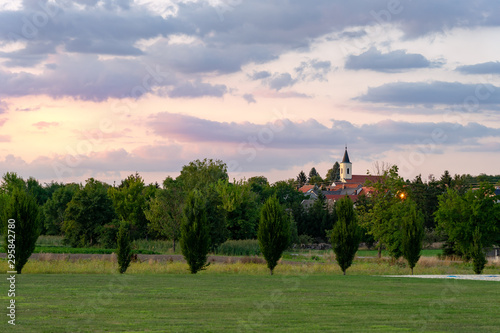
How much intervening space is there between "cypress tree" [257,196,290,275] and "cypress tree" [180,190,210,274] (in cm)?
267

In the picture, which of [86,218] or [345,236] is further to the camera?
[86,218]

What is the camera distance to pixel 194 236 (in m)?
26.6

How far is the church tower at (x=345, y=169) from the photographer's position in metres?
190

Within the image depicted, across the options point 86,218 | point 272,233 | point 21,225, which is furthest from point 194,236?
point 86,218

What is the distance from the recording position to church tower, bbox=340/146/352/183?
190250mm

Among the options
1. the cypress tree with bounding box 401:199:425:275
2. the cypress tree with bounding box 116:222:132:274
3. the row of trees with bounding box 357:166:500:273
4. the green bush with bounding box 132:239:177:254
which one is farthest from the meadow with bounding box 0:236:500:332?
the green bush with bounding box 132:239:177:254

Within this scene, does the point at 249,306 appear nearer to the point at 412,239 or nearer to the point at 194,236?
the point at 194,236

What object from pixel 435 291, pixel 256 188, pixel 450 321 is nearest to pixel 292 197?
pixel 256 188

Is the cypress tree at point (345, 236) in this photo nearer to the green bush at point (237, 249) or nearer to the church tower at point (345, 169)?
the green bush at point (237, 249)

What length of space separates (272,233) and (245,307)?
570 inches

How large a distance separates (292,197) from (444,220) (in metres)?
56.1

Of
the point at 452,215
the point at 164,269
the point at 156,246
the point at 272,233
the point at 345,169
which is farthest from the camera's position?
the point at 345,169

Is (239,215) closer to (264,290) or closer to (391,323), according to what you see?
(264,290)

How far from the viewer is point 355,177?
7510 inches
